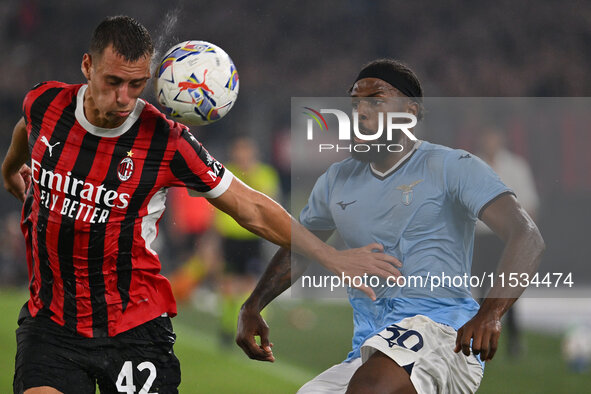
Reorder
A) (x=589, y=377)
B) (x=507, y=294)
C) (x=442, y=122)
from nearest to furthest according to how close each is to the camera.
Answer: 1. (x=507, y=294)
2. (x=589, y=377)
3. (x=442, y=122)

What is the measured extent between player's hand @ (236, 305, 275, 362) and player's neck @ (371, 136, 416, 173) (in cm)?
89

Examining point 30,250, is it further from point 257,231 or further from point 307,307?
point 307,307

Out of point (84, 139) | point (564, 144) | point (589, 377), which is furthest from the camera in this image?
point (564, 144)

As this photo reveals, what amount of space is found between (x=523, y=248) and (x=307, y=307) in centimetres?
805

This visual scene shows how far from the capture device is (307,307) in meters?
11.3

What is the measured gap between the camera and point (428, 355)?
133 inches

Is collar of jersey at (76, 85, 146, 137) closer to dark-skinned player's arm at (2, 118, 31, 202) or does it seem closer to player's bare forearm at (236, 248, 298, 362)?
dark-skinned player's arm at (2, 118, 31, 202)

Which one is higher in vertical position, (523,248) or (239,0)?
(239,0)

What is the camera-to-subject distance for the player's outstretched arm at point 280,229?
3683mm

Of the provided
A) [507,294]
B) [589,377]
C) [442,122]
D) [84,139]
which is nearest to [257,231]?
[84,139]

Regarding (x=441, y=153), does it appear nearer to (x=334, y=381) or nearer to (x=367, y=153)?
(x=367, y=153)

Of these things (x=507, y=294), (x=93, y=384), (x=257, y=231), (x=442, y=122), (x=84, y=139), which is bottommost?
(x=93, y=384)

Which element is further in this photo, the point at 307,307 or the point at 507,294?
the point at 307,307

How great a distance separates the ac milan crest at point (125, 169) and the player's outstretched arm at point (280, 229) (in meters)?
0.38
